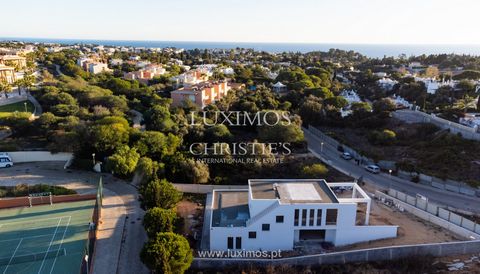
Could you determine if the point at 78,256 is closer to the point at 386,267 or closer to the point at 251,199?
the point at 251,199

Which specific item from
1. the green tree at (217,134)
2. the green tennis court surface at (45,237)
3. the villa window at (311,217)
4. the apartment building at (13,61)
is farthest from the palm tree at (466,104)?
the apartment building at (13,61)

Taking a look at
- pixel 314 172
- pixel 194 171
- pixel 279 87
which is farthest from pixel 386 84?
pixel 194 171

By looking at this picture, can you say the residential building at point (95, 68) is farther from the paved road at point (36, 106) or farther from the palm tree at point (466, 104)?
the palm tree at point (466, 104)

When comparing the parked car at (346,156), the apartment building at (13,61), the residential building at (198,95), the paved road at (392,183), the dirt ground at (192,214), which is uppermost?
the apartment building at (13,61)

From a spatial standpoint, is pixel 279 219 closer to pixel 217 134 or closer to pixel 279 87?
pixel 217 134

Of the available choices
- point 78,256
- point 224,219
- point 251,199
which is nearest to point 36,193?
point 78,256

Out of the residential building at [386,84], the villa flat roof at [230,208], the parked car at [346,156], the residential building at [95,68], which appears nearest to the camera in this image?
the villa flat roof at [230,208]

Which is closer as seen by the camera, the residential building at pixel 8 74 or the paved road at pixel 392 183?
the paved road at pixel 392 183
